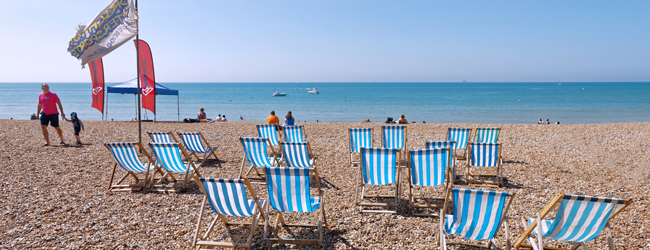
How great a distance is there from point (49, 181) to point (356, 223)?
4.86 metres

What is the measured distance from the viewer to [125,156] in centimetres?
491

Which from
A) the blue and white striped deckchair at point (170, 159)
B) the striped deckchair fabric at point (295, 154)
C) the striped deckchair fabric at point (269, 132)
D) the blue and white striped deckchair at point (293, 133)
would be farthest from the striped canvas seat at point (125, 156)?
the blue and white striped deckchair at point (293, 133)

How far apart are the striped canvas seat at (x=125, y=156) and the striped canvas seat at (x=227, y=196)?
2.36 m

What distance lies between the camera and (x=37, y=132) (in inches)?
408

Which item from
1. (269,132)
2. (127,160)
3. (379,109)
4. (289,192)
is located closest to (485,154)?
(289,192)

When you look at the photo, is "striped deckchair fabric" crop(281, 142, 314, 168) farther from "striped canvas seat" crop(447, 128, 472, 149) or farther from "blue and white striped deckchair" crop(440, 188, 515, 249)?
"striped canvas seat" crop(447, 128, 472, 149)

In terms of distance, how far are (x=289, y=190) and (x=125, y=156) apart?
114 inches

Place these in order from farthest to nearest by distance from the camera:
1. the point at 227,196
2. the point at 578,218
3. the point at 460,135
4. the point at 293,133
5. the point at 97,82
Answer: the point at 97,82, the point at 293,133, the point at 460,135, the point at 227,196, the point at 578,218

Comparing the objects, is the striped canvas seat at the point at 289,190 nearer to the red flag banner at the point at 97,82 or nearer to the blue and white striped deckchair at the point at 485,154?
the blue and white striped deckchair at the point at 485,154

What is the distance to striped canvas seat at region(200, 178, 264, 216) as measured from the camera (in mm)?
3080

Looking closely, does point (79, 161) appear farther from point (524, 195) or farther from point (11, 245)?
point (524, 195)

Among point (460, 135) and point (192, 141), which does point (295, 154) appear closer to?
point (192, 141)

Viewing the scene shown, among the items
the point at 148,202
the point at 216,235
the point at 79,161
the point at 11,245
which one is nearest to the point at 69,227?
the point at 11,245

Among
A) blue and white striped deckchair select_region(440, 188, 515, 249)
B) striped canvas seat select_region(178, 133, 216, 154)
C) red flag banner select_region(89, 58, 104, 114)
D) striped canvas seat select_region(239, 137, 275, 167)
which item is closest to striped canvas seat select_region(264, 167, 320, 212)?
blue and white striped deckchair select_region(440, 188, 515, 249)
